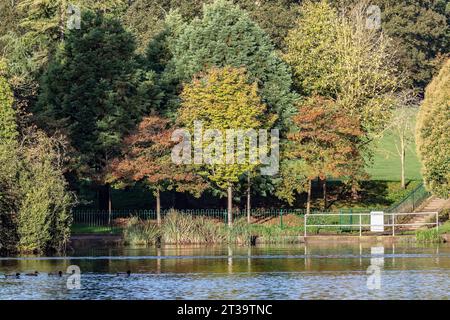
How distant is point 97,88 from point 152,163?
23.0 ft

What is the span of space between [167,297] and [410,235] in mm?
29243

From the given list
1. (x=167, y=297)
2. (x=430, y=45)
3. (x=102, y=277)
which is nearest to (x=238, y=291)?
(x=167, y=297)

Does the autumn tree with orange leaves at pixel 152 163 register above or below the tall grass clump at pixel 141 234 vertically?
above

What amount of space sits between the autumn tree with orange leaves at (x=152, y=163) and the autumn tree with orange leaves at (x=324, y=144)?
6.64m

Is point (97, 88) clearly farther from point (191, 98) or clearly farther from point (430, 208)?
point (430, 208)

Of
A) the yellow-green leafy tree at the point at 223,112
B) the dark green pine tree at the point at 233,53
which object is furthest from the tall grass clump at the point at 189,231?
the dark green pine tree at the point at 233,53

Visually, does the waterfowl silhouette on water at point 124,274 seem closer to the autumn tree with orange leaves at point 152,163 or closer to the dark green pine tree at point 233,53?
the autumn tree with orange leaves at point 152,163

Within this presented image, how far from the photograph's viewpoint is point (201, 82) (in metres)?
77.5

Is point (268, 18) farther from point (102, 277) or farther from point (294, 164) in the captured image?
point (102, 277)

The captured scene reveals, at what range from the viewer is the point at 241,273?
5225 cm

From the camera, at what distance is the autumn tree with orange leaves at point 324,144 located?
78062mm

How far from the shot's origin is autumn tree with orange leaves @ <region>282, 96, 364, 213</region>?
78062 mm

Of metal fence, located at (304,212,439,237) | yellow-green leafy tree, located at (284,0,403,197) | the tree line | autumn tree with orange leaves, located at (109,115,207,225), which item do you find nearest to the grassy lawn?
yellow-green leafy tree, located at (284,0,403,197)
